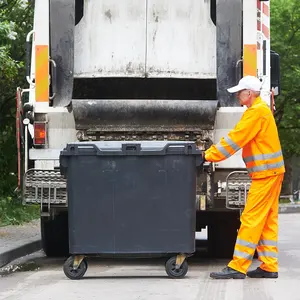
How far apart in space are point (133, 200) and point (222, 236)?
2292 millimetres

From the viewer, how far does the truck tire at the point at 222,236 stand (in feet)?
30.0

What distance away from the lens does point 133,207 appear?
719 centimetres

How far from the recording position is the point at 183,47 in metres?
8.37

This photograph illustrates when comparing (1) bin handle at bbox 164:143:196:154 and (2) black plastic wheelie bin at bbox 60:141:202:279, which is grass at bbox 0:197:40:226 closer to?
(2) black plastic wheelie bin at bbox 60:141:202:279

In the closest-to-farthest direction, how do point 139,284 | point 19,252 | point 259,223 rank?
point 139,284 → point 259,223 → point 19,252

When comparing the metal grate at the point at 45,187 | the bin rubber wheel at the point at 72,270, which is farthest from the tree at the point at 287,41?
the bin rubber wheel at the point at 72,270

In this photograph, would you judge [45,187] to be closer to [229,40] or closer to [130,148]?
[130,148]

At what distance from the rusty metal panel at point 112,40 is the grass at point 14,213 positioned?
17.3ft

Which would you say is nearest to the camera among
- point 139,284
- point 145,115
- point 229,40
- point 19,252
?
point 139,284

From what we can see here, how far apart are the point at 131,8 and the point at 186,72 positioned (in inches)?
30.1

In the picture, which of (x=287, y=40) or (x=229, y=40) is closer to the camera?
(x=229, y=40)

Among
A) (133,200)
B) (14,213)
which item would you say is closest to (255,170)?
(133,200)

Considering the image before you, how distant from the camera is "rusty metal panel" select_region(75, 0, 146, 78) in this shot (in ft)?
27.4

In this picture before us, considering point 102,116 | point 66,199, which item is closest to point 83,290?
point 66,199
